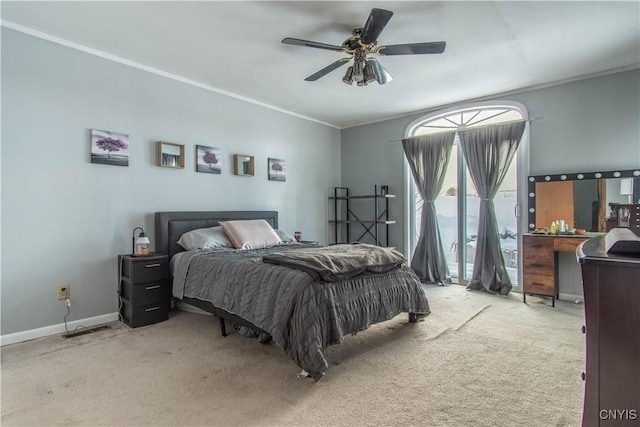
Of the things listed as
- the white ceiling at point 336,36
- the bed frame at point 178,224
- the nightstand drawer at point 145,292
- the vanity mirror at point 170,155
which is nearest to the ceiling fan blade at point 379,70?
the white ceiling at point 336,36

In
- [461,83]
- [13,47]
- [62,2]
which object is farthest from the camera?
[461,83]

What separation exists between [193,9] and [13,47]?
1634mm

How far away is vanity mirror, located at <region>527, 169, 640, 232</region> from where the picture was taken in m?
3.68

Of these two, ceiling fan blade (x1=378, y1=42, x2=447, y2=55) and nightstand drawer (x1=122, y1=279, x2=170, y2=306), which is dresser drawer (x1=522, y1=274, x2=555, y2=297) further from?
nightstand drawer (x1=122, y1=279, x2=170, y2=306)

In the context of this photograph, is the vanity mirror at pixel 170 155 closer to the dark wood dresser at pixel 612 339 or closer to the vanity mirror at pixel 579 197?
the dark wood dresser at pixel 612 339

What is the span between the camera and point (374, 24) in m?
2.32

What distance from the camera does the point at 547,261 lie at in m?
3.78

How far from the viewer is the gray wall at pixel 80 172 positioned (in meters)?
2.83

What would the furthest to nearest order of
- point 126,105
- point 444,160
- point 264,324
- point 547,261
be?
point 444,160
point 547,261
point 126,105
point 264,324

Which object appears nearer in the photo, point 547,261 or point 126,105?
point 126,105

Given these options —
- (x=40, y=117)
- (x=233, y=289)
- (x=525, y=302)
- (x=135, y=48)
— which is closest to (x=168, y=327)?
(x=233, y=289)

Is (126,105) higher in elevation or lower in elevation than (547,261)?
higher

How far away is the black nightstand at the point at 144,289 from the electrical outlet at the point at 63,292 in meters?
0.44

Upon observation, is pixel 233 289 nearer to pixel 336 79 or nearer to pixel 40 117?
pixel 40 117
